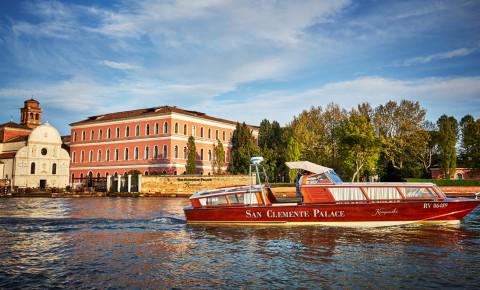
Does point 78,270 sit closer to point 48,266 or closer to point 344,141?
point 48,266

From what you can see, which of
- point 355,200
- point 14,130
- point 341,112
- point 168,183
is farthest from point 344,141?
point 14,130

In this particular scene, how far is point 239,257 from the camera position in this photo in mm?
11766

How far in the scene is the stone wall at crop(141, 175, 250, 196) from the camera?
52750mm

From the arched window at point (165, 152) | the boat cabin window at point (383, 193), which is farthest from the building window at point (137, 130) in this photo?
the boat cabin window at point (383, 193)

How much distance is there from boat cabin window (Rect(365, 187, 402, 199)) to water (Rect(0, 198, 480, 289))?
135 cm

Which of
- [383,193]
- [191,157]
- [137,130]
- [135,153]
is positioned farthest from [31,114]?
[383,193]

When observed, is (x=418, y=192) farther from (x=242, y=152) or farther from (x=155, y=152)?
(x=155, y=152)

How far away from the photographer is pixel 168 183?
54188 mm

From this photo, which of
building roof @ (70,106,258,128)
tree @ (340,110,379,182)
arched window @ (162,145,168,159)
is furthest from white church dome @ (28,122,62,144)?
tree @ (340,110,379,182)

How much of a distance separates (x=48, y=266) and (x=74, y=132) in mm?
67420

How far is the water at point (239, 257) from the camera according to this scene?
29.9ft

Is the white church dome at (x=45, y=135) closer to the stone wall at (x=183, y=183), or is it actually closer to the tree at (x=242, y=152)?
the stone wall at (x=183, y=183)

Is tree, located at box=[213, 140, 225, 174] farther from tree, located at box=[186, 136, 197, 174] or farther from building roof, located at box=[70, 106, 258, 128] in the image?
building roof, located at box=[70, 106, 258, 128]

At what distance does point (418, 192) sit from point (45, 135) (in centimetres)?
6371
